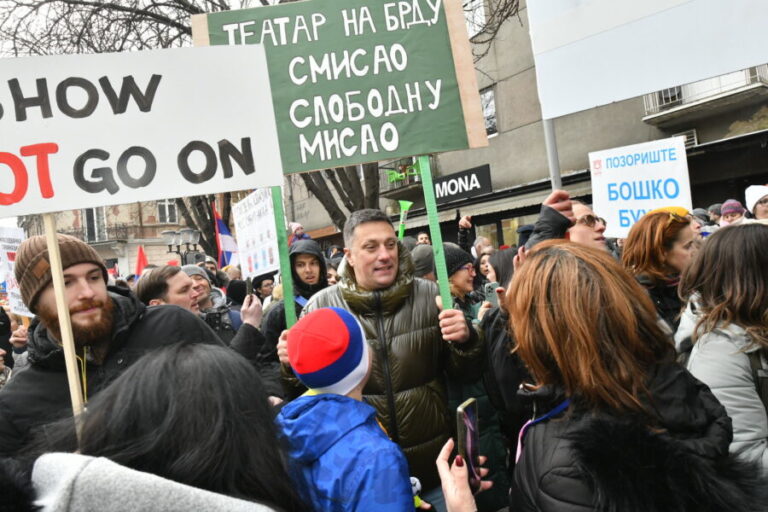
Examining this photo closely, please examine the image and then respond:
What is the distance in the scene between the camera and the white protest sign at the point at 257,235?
415cm

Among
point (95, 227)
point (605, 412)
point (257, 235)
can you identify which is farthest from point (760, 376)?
point (95, 227)

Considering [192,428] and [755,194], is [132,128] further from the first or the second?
[755,194]

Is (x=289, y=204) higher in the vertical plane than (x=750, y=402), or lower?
higher

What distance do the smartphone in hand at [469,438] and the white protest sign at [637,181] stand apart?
3955 millimetres

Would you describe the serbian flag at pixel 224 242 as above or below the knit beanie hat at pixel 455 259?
above

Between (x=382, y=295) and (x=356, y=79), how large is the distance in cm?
110

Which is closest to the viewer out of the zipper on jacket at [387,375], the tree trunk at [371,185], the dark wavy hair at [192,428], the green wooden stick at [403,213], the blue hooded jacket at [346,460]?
the dark wavy hair at [192,428]

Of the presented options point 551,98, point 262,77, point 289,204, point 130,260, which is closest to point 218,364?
point 262,77

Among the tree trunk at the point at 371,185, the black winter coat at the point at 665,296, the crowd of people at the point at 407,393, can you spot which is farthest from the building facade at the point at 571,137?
the crowd of people at the point at 407,393

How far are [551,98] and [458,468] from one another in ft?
8.77

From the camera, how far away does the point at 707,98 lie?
38.7 ft

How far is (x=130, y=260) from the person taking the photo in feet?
124

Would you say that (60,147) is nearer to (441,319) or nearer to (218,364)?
(218,364)

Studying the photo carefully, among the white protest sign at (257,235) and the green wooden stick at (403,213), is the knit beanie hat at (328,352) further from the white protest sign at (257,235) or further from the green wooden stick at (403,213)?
the green wooden stick at (403,213)
